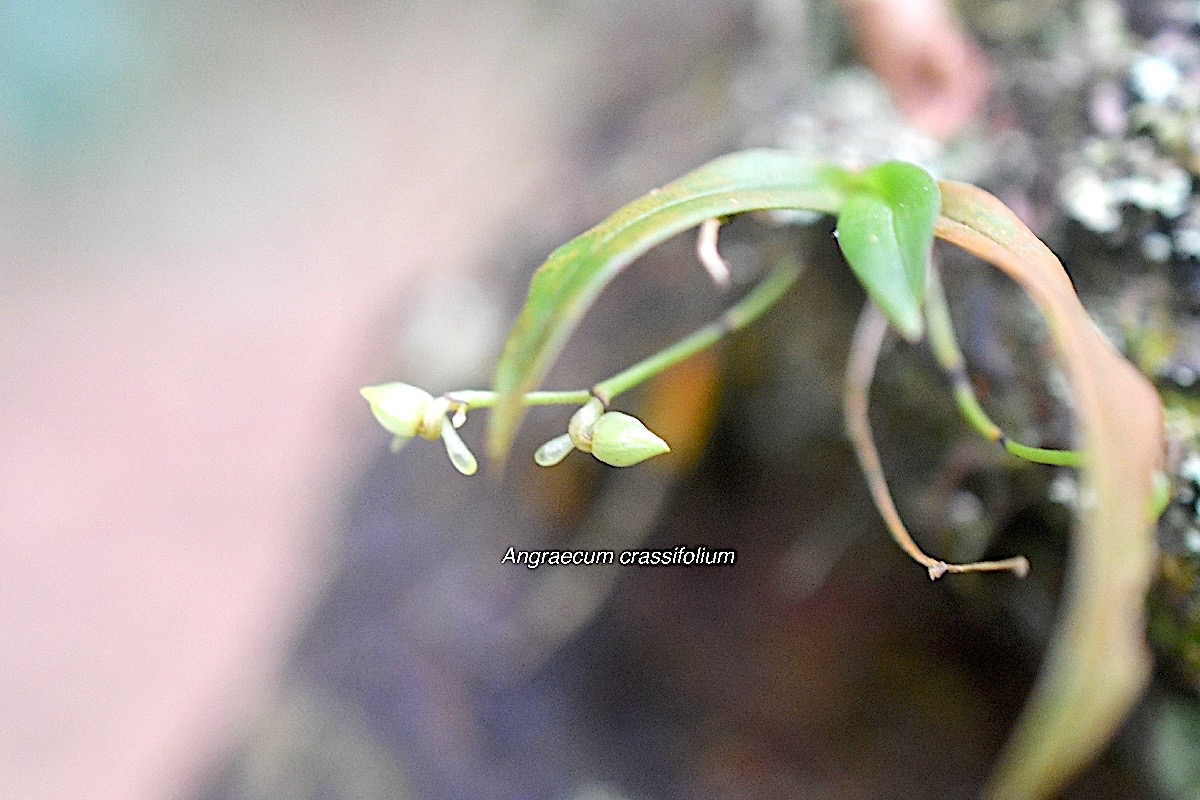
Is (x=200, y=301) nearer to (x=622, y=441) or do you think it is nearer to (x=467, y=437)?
(x=467, y=437)

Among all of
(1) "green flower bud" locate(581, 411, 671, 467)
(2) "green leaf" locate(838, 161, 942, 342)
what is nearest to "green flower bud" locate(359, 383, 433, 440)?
(1) "green flower bud" locate(581, 411, 671, 467)

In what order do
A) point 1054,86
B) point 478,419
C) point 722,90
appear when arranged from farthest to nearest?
point 722,90 → point 478,419 → point 1054,86

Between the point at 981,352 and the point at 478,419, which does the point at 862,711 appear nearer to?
the point at 981,352

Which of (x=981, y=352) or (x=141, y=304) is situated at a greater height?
(x=141, y=304)

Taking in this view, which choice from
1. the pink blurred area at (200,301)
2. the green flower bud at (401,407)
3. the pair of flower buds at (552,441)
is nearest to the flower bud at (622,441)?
the pair of flower buds at (552,441)

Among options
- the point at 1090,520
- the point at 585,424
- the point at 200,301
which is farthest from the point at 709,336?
the point at 200,301

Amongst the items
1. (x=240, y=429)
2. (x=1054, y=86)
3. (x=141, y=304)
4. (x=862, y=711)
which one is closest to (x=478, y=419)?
(x=862, y=711)

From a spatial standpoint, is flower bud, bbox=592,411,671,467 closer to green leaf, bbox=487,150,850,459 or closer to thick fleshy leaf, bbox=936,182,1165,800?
green leaf, bbox=487,150,850,459

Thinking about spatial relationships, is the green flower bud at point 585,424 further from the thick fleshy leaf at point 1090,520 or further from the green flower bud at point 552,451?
the thick fleshy leaf at point 1090,520

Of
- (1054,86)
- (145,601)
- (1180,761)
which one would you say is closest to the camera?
(1180,761)
